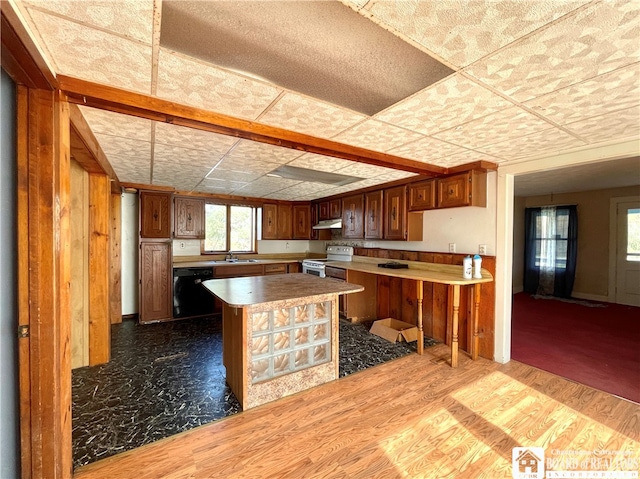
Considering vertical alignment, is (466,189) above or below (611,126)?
below

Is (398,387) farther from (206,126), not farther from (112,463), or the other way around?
(206,126)

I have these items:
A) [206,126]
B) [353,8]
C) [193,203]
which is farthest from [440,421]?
[193,203]

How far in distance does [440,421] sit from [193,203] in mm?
4631

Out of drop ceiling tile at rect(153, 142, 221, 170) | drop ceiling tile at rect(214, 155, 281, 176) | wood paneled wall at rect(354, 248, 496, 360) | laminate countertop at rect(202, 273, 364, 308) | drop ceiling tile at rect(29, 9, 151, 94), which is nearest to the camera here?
drop ceiling tile at rect(29, 9, 151, 94)

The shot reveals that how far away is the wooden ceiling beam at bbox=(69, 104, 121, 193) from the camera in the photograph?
168 centimetres

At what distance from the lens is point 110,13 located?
3.15ft

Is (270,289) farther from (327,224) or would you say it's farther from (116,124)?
(327,224)

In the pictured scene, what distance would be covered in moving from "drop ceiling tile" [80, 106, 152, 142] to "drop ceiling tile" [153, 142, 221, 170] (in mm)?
252

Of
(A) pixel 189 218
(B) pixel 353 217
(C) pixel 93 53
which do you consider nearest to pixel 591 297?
(B) pixel 353 217

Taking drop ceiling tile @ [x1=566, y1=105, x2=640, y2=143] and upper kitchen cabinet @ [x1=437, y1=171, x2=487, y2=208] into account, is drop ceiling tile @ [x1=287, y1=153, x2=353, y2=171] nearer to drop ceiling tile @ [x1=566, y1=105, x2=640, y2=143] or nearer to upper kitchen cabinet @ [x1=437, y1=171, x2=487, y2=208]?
upper kitchen cabinet @ [x1=437, y1=171, x2=487, y2=208]

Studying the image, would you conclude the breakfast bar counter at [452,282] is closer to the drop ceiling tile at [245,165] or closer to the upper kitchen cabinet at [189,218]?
the drop ceiling tile at [245,165]

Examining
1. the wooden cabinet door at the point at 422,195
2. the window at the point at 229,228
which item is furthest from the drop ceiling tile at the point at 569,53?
the window at the point at 229,228

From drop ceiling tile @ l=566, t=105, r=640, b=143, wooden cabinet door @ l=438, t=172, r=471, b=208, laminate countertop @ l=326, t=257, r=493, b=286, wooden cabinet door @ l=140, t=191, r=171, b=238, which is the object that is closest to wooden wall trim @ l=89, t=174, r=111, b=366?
wooden cabinet door @ l=140, t=191, r=171, b=238

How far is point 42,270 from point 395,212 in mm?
3615
